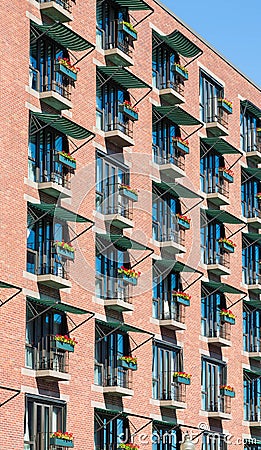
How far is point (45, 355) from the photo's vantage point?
136 ft

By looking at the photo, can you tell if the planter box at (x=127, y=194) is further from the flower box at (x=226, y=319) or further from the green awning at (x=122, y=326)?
the flower box at (x=226, y=319)

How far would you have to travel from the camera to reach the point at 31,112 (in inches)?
1660

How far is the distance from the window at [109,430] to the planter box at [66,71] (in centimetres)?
1218

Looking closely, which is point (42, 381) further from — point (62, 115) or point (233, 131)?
point (233, 131)

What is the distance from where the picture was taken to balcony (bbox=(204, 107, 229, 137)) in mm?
56312

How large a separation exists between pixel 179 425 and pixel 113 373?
5.83m

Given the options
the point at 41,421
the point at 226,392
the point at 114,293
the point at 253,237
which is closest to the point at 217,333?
the point at 226,392

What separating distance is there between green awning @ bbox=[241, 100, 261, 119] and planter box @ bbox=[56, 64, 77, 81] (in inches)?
736

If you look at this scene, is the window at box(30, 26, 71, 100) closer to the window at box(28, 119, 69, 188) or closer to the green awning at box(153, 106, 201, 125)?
the window at box(28, 119, 69, 188)

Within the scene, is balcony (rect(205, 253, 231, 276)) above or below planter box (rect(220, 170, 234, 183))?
below

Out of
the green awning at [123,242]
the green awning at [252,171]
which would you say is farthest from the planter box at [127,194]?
the green awning at [252,171]

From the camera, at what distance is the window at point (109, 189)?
4672 centimetres

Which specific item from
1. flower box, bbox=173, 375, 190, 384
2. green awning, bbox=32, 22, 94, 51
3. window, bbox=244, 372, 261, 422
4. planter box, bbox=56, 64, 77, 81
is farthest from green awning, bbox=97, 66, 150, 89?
window, bbox=244, 372, 261, 422

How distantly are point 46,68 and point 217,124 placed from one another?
14.3 metres
